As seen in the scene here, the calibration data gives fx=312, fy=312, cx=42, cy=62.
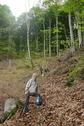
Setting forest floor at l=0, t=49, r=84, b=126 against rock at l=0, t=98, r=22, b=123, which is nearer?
forest floor at l=0, t=49, r=84, b=126

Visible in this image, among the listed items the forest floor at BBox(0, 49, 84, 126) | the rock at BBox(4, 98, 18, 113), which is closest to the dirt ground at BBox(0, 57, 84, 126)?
the forest floor at BBox(0, 49, 84, 126)

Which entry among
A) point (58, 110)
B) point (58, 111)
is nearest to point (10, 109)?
point (58, 110)

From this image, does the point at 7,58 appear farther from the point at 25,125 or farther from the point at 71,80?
the point at 25,125

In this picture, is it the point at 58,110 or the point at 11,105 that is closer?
the point at 58,110

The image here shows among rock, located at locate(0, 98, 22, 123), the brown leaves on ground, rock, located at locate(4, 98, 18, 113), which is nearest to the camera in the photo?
the brown leaves on ground

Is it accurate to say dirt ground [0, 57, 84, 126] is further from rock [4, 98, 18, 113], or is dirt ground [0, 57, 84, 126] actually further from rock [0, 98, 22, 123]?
rock [4, 98, 18, 113]

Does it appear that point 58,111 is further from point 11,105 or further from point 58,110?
point 11,105

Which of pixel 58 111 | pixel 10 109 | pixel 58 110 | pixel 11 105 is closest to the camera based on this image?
pixel 58 111

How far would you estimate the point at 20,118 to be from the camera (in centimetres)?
1402

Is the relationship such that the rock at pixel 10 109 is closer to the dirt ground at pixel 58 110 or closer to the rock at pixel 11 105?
the rock at pixel 11 105

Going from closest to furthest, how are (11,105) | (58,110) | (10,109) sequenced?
(58,110) < (10,109) < (11,105)

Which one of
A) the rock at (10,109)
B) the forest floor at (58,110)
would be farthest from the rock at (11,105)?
the forest floor at (58,110)

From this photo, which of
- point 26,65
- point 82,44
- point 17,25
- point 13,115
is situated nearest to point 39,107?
point 13,115

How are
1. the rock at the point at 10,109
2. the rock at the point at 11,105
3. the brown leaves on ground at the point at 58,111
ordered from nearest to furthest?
the brown leaves on ground at the point at 58,111 < the rock at the point at 10,109 < the rock at the point at 11,105
